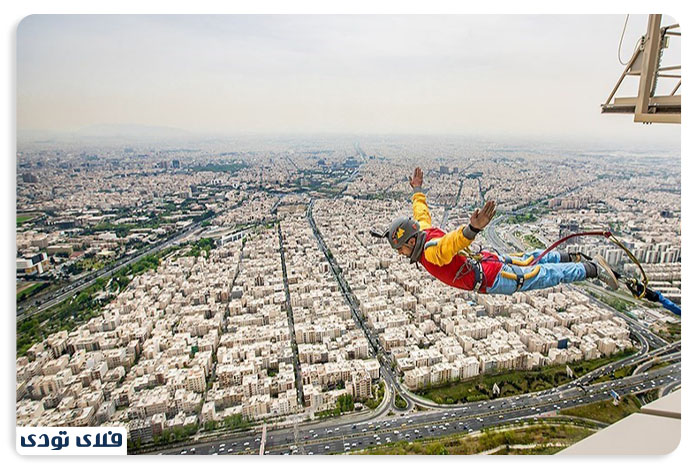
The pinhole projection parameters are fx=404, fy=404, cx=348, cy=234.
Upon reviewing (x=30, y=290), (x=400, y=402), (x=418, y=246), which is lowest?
(x=400, y=402)

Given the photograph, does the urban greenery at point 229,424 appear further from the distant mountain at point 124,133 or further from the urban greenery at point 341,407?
the distant mountain at point 124,133

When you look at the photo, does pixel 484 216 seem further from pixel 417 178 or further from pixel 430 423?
pixel 430 423

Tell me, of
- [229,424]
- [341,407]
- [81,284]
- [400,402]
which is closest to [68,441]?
[229,424]

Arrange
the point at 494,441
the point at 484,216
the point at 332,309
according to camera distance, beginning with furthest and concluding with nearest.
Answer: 1. the point at 332,309
2. the point at 494,441
3. the point at 484,216
